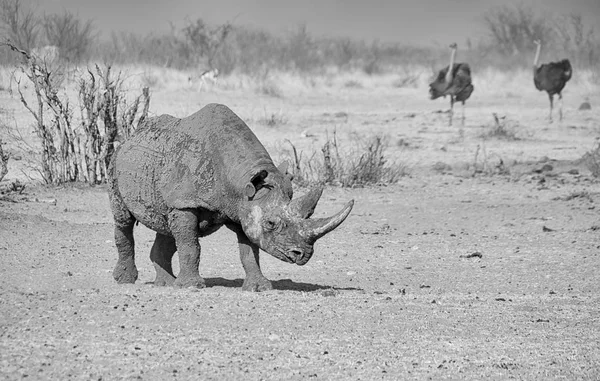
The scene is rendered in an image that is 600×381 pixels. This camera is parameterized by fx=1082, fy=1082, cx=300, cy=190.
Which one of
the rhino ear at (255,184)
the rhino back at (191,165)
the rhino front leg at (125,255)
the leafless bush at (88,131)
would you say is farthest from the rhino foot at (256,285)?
the leafless bush at (88,131)

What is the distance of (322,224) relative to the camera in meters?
7.50

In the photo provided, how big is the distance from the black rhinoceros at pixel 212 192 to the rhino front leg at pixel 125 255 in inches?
14.0

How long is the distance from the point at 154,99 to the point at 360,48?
108 feet

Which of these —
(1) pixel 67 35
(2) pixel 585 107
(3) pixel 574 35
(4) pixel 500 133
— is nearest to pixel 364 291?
(4) pixel 500 133

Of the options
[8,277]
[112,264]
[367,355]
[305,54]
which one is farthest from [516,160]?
[305,54]

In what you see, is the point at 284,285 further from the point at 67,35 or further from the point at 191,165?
the point at 67,35

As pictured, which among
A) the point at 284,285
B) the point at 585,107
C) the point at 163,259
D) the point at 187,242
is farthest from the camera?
the point at 585,107

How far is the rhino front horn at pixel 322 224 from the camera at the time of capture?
24.5ft

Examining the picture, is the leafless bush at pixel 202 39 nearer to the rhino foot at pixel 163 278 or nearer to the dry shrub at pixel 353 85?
the dry shrub at pixel 353 85

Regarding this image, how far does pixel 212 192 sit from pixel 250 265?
674 mm

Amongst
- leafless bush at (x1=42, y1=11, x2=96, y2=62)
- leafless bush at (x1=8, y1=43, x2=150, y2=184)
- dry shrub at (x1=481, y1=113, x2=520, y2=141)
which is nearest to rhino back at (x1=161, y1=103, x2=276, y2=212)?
leafless bush at (x1=8, y1=43, x2=150, y2=184)

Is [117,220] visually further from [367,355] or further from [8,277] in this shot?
[367,355]

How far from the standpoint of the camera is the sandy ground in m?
6.21

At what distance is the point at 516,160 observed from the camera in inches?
743
